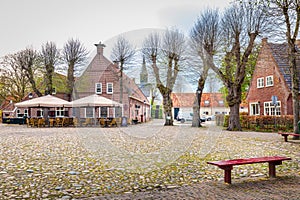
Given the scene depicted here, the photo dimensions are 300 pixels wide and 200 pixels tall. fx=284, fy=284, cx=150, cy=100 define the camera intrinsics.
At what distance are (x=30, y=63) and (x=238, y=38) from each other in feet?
73.6

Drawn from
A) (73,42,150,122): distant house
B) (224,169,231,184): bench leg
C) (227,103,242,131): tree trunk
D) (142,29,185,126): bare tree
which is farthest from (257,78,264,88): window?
(224,169,231,184): bench leg

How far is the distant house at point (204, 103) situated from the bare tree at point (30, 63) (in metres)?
15.1

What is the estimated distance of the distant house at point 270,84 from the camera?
2092cm

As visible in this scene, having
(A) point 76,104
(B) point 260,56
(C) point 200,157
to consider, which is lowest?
(C) point 200,157

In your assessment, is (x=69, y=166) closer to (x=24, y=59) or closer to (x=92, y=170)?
(x=92, y=170)

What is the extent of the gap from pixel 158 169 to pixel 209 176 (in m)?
1.16

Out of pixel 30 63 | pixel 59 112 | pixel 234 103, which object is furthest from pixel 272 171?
pixel 59 112

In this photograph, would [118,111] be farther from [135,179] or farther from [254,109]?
[135,179]

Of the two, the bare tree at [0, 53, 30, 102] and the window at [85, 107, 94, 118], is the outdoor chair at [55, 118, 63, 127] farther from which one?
the bare tree at [0, 53, 30, 102]

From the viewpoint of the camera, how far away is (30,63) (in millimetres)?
30562

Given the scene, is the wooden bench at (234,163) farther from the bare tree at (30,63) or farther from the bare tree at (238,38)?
the bare tree at (30,63)

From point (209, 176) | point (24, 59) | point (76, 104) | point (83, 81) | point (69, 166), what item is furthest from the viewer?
point (24, 59)

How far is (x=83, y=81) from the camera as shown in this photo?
27.0 meters

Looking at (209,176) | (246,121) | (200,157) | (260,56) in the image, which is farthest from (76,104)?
(209,176)
